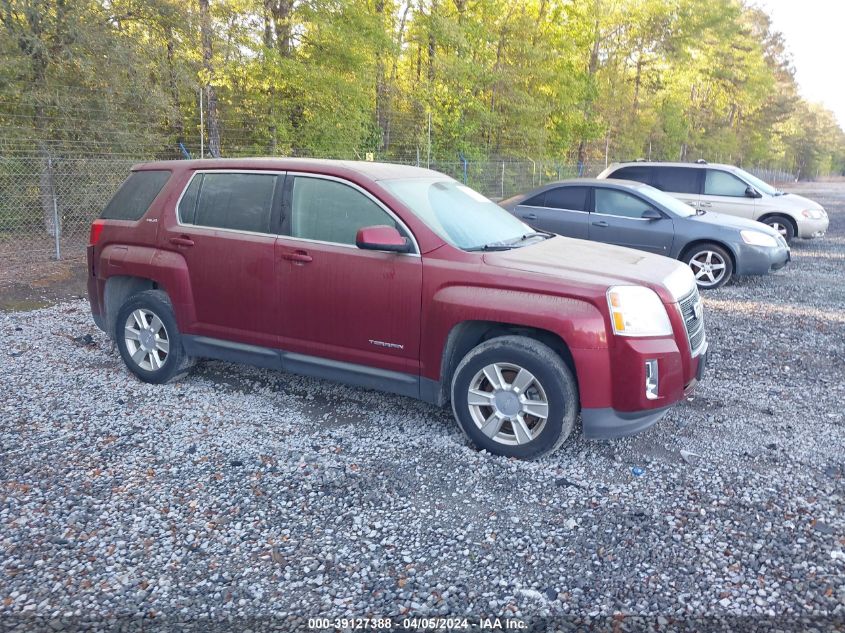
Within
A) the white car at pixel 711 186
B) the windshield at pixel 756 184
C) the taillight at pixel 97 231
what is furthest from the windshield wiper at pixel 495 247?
the windshield at pixel 756 184

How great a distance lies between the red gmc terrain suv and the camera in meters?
3.94

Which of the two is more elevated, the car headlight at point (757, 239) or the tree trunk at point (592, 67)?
the tree trunk at point (592, 67)

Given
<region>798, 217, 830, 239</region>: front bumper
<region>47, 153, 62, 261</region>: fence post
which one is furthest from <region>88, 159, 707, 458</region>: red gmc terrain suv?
<region>798, 217, 830, 239</region>: front bumper

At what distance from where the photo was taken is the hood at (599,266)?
404 centimetres

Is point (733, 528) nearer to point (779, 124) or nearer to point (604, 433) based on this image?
point (604, 433)

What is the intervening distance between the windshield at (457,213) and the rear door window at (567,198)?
5096mm

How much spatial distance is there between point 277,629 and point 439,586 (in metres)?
0.72

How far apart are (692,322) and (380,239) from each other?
2.10 m

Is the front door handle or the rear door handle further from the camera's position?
the rear door handle

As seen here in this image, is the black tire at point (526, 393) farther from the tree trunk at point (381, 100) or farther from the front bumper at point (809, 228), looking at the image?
the tree trunk at point (381, 100)

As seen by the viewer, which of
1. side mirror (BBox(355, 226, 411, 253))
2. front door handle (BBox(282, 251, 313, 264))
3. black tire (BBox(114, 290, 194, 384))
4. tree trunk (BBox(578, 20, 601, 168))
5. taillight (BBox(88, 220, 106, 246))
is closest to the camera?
side mirror (BBox(355, 226, 411, 253))

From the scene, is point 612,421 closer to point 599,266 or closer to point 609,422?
point 609,422

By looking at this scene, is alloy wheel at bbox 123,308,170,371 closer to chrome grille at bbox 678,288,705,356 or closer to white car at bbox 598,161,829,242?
chrome grille at bbox 678,288,705,356

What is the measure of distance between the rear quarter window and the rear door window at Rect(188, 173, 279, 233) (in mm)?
369
